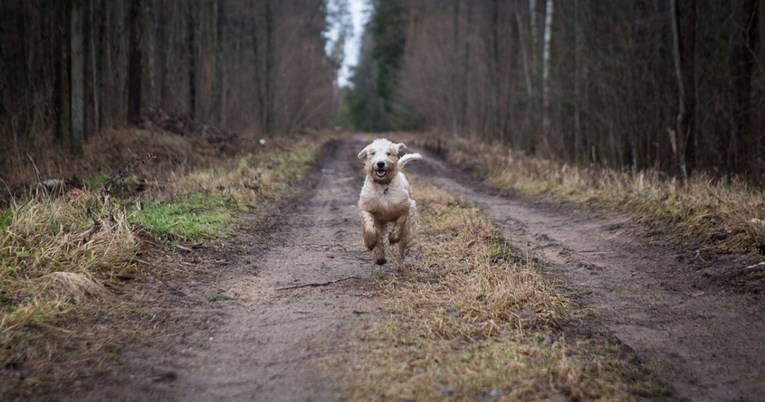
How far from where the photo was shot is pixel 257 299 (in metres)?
5.64

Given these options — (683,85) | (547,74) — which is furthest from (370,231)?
(547,74)

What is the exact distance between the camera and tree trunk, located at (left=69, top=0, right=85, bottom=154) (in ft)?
46.2

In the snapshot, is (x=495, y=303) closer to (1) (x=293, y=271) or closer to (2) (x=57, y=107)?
(1) (x=293, y=271)

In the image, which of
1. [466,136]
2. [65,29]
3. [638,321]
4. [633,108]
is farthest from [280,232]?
[466,136]

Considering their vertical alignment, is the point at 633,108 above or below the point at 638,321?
above

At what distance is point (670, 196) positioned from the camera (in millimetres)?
9734

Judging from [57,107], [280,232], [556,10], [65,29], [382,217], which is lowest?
[280,232]

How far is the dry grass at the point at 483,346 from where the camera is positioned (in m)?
3.67

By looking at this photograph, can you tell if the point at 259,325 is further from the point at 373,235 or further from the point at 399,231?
the point at 399,231

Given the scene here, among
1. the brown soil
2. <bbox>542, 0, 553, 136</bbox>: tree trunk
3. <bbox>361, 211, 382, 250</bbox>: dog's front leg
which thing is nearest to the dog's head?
<bbox>361, 211, 382, 250</bbox>: dog's front leg

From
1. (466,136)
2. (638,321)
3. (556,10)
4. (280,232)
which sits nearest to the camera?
(638,321)

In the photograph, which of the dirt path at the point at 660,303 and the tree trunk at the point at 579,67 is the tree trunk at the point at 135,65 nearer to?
the tree trunk at the point at 579,67

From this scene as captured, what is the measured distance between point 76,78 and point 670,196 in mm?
12679

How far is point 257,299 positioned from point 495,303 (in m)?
2.13
